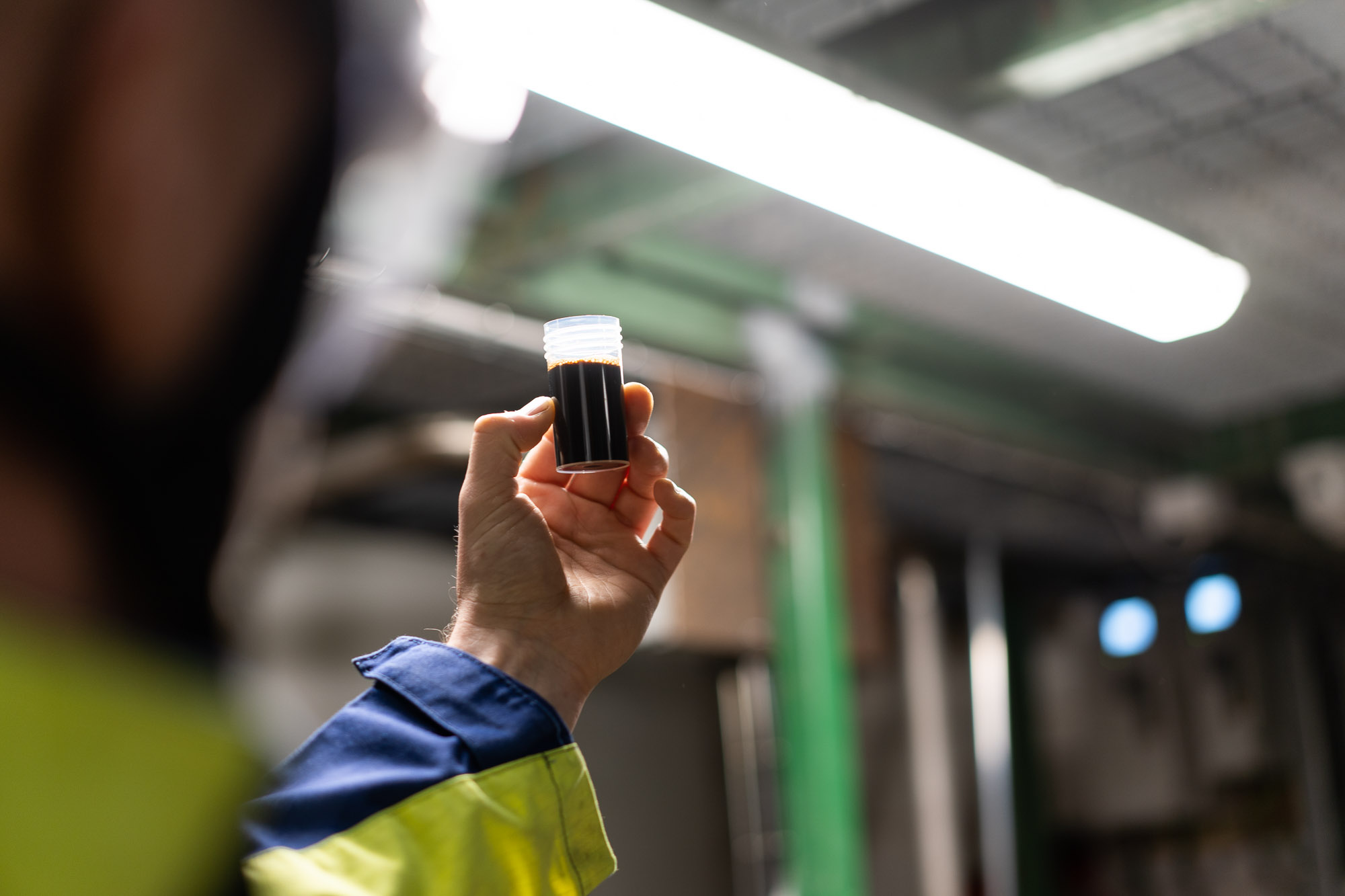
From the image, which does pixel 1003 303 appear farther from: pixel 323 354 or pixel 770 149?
pixel 323 354

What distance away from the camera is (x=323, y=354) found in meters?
2.12

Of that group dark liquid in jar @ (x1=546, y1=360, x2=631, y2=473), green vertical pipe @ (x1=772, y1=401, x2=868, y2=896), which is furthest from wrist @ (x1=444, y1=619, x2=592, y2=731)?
green vertical pipe @ (x1=772, y1=401, x2=868, y2=896)

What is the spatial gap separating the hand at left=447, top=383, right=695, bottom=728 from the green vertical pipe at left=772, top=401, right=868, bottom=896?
184 centimetres

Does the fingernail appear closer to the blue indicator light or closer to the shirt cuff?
the shirt cuff

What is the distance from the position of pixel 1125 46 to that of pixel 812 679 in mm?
1428

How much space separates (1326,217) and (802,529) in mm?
1127

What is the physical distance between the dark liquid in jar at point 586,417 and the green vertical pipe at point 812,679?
6.28 ft

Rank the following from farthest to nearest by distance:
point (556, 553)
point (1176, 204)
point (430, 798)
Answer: point (1176, 204), point (556, 553), point (430, 798)

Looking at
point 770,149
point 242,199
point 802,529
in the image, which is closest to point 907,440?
point 802,529

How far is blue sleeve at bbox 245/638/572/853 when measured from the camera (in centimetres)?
68

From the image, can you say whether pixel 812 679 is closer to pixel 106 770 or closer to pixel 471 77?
pixel 471 77

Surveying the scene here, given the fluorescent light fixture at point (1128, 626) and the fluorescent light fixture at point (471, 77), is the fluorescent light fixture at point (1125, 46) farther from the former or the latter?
the fluorescent light fixture at point (1128, 626)

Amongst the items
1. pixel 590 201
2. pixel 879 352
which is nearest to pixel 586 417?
pixel 590 201

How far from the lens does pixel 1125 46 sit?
1716 millimetres
